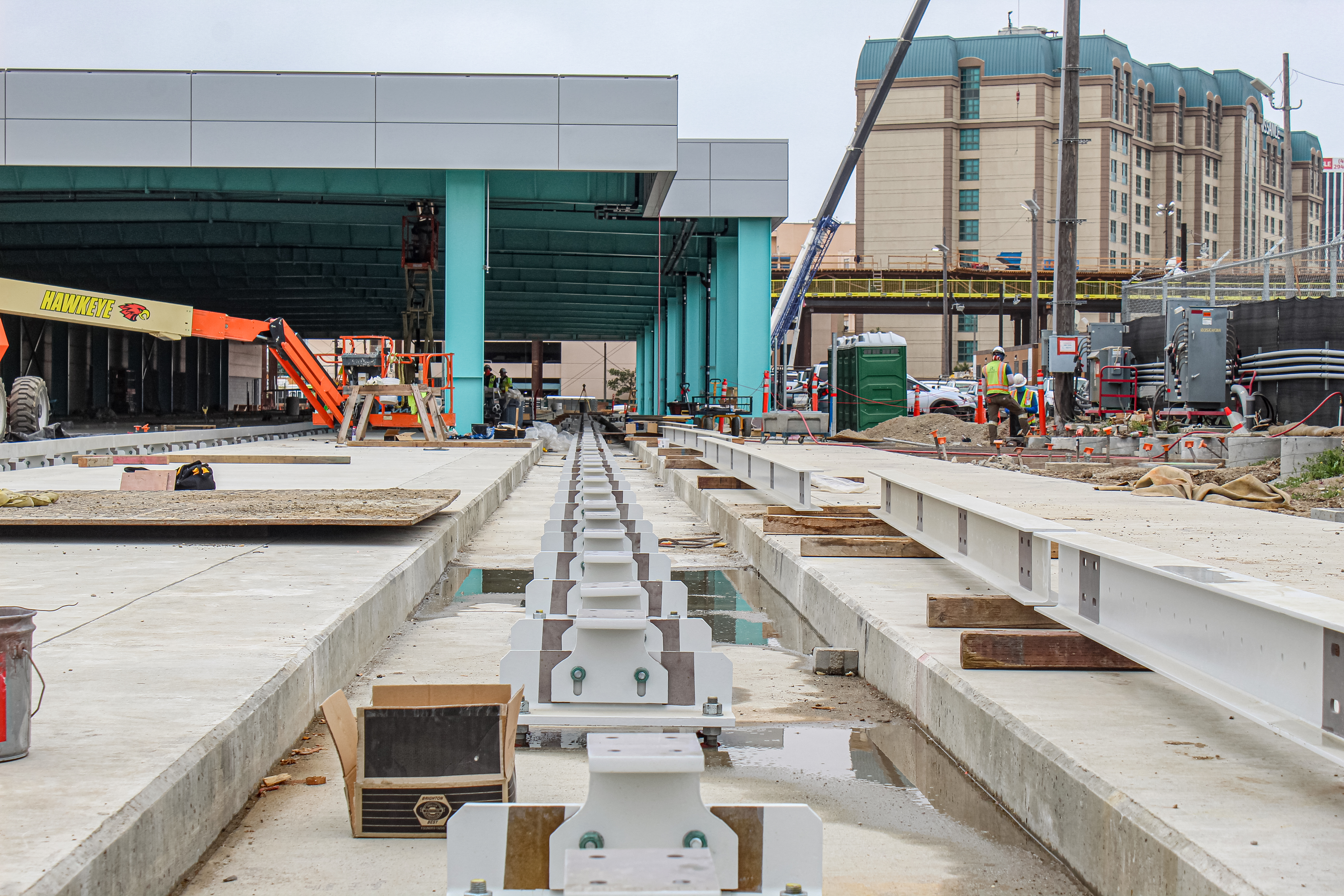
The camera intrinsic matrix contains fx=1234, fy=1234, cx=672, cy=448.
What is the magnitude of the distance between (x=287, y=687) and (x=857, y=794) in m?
2.06

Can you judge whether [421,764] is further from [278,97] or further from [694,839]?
[278,97]

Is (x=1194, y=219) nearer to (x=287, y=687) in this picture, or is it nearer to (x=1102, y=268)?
(x=1102, y=268)

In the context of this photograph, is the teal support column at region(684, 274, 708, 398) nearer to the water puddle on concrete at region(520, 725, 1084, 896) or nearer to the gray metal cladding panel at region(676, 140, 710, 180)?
the gray metal cladding panel at region(676, 140, 710, 180)

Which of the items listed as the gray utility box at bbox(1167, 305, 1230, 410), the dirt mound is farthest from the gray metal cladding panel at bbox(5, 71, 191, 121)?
the gray utility box at bbox(1167, 305, 1230, 410)

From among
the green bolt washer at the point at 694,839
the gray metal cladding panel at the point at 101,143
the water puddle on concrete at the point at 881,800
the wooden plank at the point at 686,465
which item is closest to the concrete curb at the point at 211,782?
the water puddle on concrete at the point at 881,800

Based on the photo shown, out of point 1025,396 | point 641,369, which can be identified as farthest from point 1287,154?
point 641,369

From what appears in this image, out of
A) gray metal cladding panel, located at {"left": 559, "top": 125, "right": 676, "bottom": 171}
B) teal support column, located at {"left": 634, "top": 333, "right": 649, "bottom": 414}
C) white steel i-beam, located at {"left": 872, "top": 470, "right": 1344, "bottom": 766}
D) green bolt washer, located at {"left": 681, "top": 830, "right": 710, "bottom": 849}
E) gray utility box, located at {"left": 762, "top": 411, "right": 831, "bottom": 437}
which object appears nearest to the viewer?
green bolt washer, located at {"left": 681, "top": 830, "right": 710, "bottom": 849}

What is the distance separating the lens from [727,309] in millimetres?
36188

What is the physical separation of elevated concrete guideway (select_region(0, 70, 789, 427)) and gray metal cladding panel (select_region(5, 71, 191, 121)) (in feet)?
0.12

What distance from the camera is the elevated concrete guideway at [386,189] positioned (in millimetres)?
27000

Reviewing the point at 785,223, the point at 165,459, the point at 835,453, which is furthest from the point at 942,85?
the point at 165,459

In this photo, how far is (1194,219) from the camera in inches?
4227

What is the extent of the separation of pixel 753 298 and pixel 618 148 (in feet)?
25.2

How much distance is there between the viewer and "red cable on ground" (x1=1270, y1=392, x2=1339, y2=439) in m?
15.9
